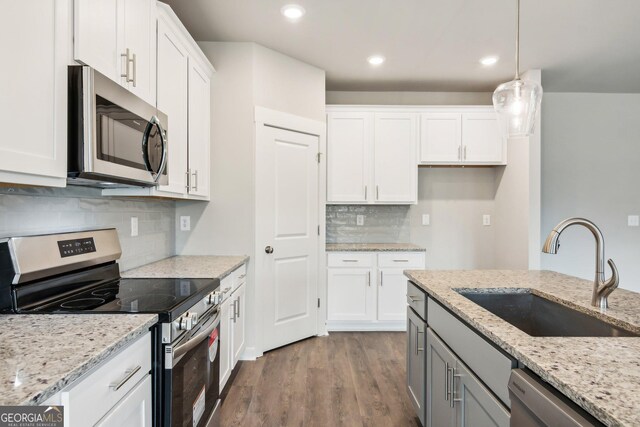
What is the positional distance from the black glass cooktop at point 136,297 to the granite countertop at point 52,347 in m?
0.05

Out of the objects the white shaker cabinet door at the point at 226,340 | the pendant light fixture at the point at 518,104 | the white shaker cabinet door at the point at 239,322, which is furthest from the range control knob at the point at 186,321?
the pendant light fixture at the point at 518,104

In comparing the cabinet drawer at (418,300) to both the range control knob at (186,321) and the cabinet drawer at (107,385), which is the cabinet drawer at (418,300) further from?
the cabinet drawer at (107,385)

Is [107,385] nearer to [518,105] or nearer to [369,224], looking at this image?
[518,105]

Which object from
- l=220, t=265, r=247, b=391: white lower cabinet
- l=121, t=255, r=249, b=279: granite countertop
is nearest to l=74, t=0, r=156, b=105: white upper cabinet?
l=121, t=255, r=249, b=279: granite countertop

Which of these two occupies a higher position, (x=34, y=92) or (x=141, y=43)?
(x=141, y=43)

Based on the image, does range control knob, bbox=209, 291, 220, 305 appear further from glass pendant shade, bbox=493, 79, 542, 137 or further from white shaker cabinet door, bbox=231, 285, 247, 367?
glass pendant shade, bbox=493, 79, 542, 137

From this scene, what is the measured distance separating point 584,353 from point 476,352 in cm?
39

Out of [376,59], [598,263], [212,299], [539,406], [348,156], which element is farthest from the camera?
[348,156]

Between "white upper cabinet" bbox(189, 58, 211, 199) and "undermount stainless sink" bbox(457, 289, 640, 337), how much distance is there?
6.20ft

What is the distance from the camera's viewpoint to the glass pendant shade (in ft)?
5.87

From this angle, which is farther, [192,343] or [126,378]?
[192,343]

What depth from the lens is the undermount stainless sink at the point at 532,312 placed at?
56.2 inches

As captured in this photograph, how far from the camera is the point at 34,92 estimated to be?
1043 mm

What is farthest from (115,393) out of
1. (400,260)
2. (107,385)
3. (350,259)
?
(400,260)
